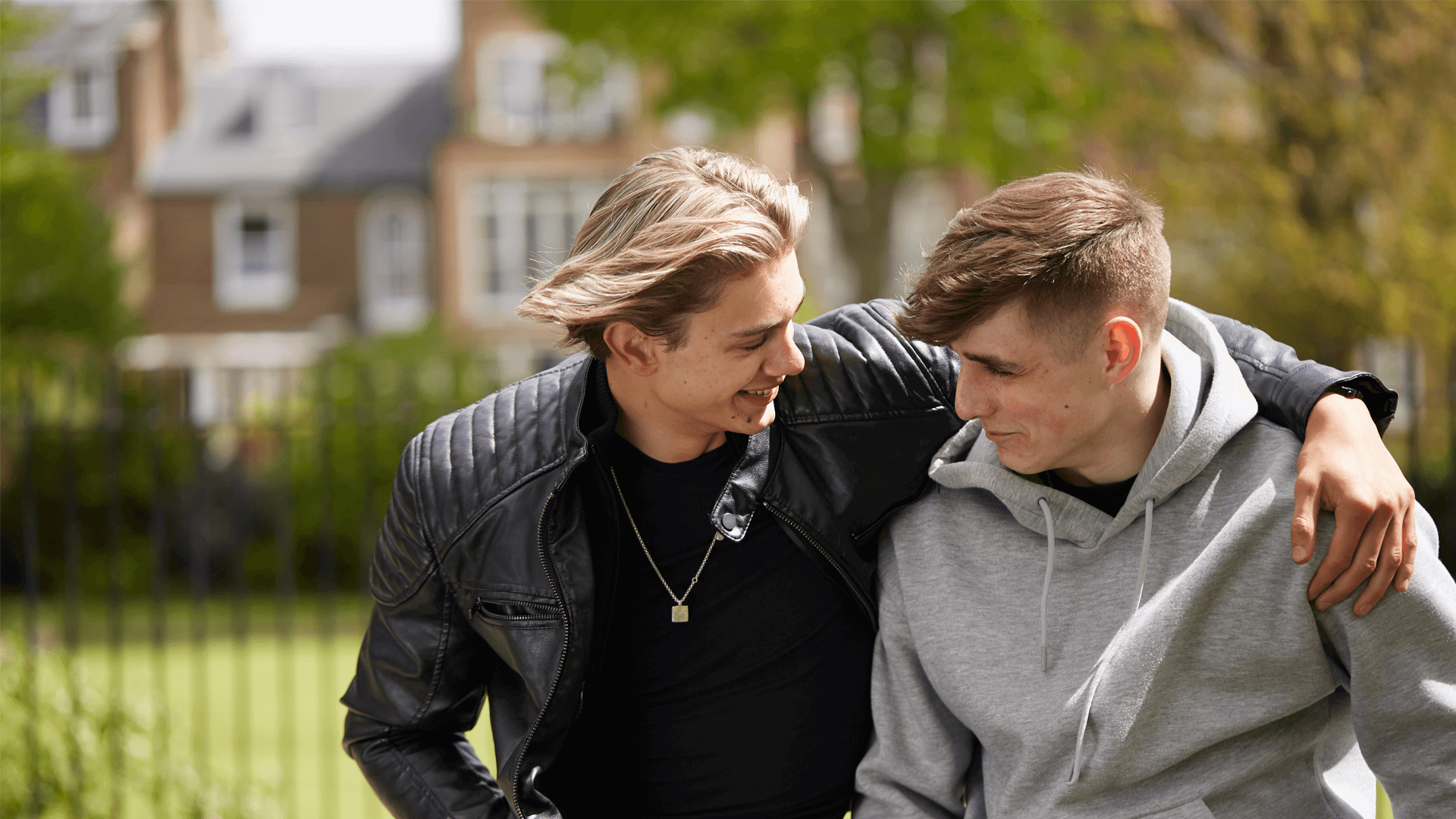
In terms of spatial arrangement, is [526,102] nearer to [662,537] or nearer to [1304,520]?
[662,537]

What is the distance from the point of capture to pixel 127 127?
91.7 ft

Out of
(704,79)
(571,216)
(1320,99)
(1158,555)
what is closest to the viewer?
(1158,555)

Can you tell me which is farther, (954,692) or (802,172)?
(802,172)

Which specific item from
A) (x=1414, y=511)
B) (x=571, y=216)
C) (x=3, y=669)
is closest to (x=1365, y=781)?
(x=1414, y=511)

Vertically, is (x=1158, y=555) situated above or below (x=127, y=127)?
below

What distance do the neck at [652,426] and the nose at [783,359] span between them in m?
0.22

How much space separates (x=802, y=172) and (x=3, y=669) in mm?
20155

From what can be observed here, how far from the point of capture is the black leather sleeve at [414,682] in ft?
7.53

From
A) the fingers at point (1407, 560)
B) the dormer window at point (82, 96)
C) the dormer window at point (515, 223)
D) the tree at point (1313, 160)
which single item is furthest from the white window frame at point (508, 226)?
the fingers at point (1407, 560)

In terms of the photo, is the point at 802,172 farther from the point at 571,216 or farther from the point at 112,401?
the point at 112,401

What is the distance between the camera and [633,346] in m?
2.30

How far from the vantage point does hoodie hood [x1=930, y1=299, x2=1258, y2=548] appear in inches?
77.4

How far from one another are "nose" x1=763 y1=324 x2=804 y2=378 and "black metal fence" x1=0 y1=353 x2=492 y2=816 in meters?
2.92

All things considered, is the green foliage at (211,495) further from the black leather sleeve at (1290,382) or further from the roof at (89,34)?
the roof at (89,34)
